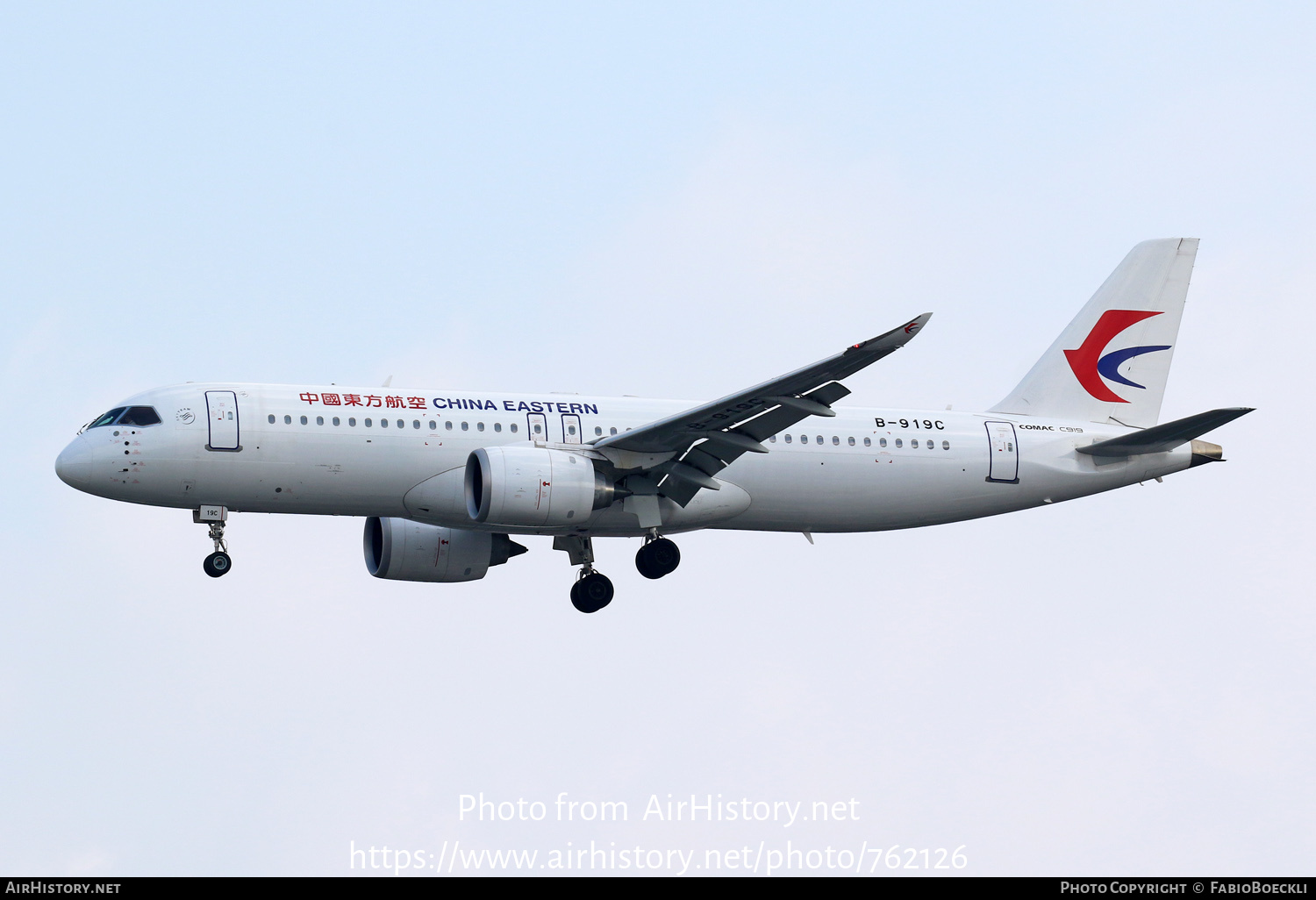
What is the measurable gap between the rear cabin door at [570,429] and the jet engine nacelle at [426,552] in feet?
13.5

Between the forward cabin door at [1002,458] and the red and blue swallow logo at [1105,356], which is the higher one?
the red and blue swallow logo at [1105,356]

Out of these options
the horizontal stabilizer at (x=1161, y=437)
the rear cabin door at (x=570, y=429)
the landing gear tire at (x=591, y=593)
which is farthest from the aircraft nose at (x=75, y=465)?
the horizontal stabilizer at (x=1161, y=437)

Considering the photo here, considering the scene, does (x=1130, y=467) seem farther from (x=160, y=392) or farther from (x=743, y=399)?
(x=160, y=392)

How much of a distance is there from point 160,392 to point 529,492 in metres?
7.73

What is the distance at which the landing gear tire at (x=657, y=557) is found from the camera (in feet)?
119

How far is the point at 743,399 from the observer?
105ft

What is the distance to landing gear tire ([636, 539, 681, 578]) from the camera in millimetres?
36250

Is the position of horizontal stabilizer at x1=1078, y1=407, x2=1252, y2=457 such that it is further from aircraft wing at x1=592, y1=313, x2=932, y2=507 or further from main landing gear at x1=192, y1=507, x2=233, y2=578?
main landing gear at x1=192, y1=507, x2=233, y2=578

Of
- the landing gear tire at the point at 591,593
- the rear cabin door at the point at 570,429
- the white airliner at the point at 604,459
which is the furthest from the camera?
the landing gear tire at the point at 591,593

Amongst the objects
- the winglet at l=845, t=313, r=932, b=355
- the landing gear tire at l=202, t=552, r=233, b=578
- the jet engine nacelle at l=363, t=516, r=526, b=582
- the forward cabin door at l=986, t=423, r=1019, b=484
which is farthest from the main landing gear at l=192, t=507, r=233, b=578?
the forward cabin door at l=986, t=423, r=1019, b=484

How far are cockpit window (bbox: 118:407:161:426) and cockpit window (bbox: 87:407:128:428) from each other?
170 mm

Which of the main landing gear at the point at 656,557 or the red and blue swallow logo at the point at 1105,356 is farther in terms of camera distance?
the red and blue swallow logo at the point at 1105,356

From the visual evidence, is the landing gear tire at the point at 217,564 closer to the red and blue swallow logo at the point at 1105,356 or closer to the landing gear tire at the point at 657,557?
the landing gear tire at the point at 657,557
